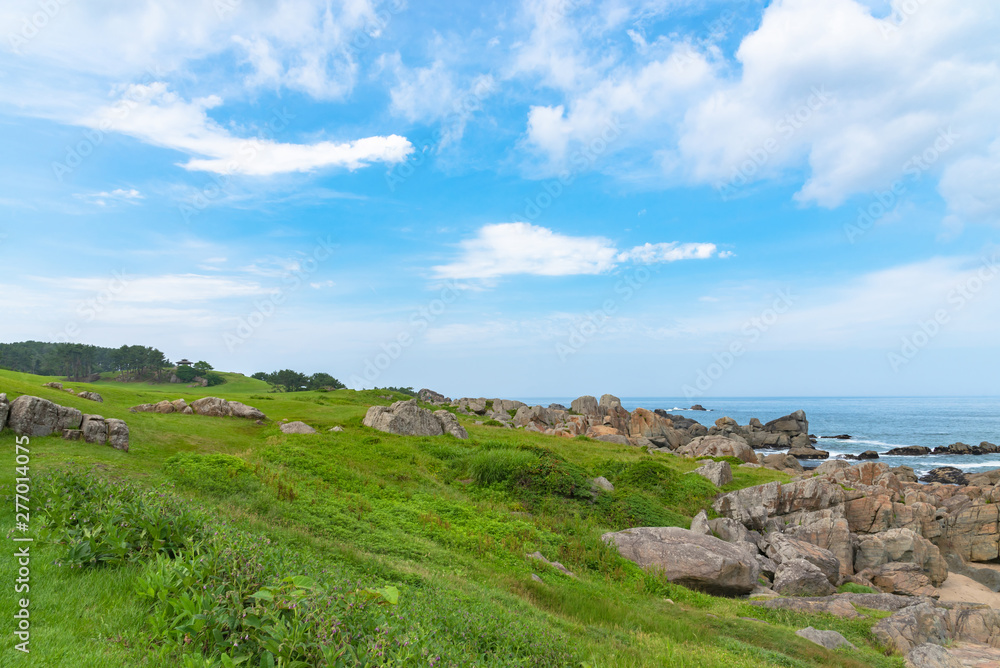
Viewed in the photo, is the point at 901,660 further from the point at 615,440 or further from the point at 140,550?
the point at 615,440

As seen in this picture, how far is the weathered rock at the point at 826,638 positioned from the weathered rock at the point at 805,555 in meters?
7.27

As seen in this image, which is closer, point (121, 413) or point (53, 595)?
point (53, 595)

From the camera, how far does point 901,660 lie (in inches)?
428

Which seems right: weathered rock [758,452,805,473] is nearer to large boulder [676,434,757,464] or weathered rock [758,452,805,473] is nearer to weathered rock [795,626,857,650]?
large boulder [676,434,757,464]

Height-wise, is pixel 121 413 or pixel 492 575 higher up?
pixel 121 413

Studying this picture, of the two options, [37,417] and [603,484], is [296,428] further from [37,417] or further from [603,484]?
[603,484]

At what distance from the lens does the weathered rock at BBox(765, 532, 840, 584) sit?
18922mm

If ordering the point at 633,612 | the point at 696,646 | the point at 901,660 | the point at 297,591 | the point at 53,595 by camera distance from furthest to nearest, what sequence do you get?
the point at 633,612 < the point at 901,660 < the point at 696,646 < the point at 53,595 < the point at 297,591

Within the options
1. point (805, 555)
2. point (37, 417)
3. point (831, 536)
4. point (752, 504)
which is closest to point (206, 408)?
point (37, 417)

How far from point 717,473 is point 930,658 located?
19369 mm

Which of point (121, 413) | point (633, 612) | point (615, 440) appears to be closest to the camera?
point (633, 612)

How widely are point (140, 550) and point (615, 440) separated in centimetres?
4865

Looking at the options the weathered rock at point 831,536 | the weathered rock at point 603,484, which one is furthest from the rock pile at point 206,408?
the weathered rock at point 831,536

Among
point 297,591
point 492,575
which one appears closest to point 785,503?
point 492,575
